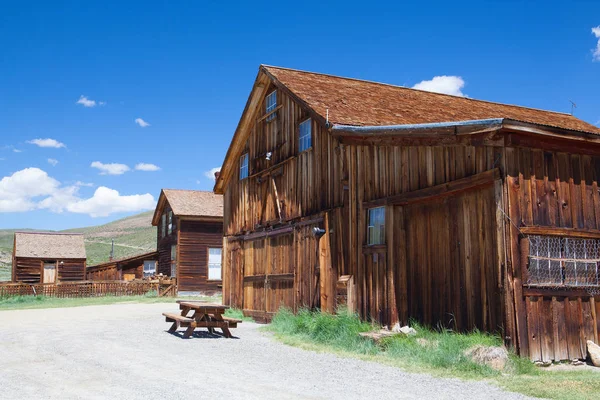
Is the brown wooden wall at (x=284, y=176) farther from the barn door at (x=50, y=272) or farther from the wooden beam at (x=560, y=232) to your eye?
the barn door at (x=50, y=272)

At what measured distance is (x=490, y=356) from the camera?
349 inches

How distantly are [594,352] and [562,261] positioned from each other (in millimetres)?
1507

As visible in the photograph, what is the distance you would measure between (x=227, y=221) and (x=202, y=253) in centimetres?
1549

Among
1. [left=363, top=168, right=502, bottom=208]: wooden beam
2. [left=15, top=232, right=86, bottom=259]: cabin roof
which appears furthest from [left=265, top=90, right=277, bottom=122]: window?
[left=15, top=232, right=86, bottom=259]: cabin roof

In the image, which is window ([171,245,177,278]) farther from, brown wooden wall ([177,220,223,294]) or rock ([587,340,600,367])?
rock ([587,340,600,367])

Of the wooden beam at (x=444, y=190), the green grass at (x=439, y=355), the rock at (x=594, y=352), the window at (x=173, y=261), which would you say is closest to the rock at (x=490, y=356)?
the green grass at (x=439, y=355)

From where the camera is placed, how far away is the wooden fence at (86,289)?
115 ft

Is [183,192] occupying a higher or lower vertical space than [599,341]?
higher

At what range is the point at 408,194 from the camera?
39.2ft

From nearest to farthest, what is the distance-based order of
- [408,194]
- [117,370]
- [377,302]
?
[117,370] → [408,194] → [377,302]

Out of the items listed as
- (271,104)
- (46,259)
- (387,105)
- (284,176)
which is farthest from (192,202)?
(387,105)

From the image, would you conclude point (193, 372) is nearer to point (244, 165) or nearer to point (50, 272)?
point (244, 165)

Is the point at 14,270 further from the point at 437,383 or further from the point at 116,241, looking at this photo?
the point at 116,241

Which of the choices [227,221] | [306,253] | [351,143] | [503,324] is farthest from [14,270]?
[503,324]
